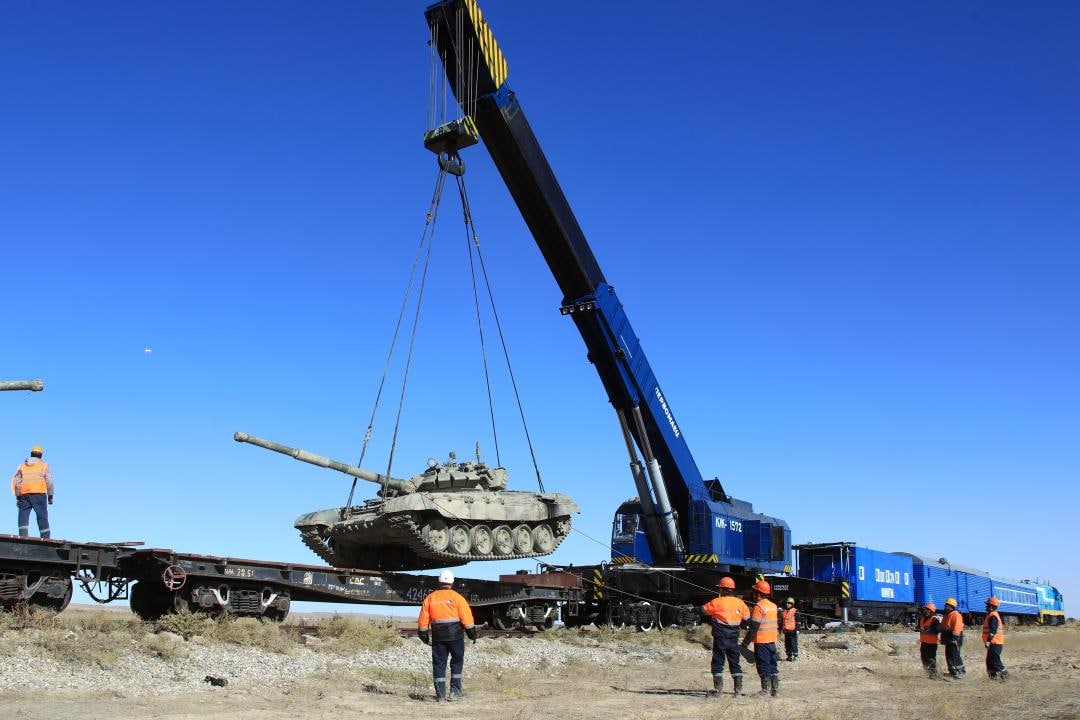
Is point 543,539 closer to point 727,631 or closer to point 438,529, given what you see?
point 438,529

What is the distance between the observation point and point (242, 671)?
11.7 m

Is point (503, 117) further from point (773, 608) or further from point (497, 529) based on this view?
point (773, 608)

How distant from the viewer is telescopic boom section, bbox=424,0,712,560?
17.6 meters

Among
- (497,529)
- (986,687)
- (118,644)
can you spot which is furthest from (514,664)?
(986,687)

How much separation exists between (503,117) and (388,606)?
8959mm

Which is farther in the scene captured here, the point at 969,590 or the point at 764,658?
the point at 969,590

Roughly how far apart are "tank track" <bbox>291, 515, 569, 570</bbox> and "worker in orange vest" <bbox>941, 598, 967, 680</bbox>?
7601 millimetres

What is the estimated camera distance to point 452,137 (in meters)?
16.8

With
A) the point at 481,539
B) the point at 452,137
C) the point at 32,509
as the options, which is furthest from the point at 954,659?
the point at 32,509

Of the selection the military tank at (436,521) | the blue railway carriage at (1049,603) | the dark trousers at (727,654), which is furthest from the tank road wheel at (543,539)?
the blue railway carriage at (1049,603)

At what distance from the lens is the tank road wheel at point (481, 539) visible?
18.5 meters

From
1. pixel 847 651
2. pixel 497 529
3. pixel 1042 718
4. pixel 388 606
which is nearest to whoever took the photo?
pixel 1042 718

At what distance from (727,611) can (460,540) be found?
755 centimetres

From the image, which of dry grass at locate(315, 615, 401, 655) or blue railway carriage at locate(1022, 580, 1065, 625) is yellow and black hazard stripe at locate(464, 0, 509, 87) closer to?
dry grass at locate(315, 615, 401, 655)
